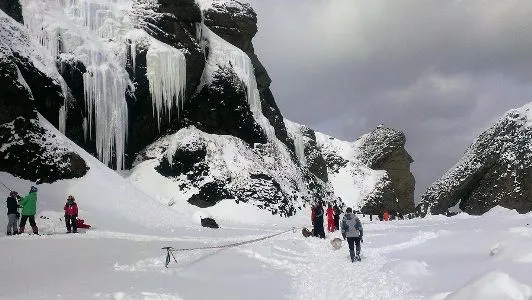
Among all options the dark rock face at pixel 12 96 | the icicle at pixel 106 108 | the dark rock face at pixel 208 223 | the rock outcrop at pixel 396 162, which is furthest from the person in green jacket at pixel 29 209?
the rock outcrop at pixel 396 162

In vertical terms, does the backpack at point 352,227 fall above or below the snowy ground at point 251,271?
above

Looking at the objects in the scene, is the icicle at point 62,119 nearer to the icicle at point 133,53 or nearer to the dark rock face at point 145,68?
the dark rock face at point 145,68

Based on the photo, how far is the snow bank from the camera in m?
6.64

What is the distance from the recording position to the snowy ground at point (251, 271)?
26.9 feet

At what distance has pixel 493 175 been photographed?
177 ft

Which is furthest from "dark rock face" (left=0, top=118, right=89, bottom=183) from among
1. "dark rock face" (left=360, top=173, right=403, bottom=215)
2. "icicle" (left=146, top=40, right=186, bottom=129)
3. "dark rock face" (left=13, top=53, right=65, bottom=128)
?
"dark rock face" (left=360, top=173, right=403, bottom=215)

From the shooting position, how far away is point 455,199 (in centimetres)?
5769

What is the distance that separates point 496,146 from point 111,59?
141 feet

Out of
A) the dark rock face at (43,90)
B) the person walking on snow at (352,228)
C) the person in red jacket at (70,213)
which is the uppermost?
the dark rock face at (43,90)

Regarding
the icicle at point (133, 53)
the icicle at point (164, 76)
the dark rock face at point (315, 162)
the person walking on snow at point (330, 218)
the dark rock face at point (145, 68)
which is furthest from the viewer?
the dark rock face at point (315, 162)

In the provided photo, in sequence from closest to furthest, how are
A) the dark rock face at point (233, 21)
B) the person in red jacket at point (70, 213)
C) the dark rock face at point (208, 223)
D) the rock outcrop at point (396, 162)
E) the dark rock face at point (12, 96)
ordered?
the person in red jacket at point (70, 213) < the dark rock face at point (12, 96) < the dark rock face at point (208, 223) < the dark rock face at point (233, 21) < the rock outcrop at point (396, 162)

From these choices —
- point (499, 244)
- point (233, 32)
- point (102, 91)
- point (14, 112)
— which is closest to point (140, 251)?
point (499, 244)

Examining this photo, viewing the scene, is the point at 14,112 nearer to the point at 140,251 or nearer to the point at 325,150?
the point at 140,251

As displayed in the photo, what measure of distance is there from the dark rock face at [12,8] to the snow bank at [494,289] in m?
29.3
